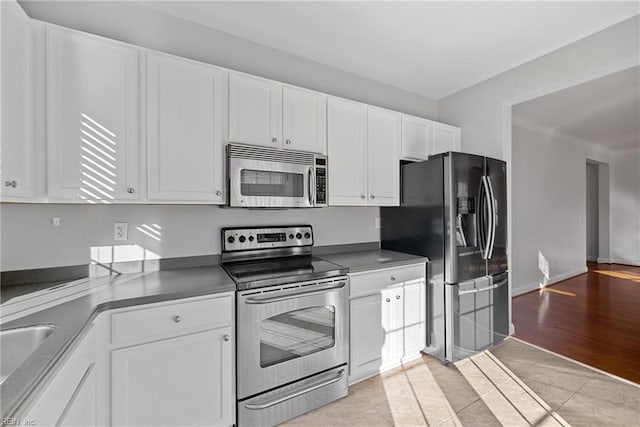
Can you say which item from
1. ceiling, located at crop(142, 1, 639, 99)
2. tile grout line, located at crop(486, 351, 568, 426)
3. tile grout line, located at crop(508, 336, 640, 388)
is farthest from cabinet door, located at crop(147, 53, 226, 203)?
tile grout line, located at crop(508, 336, 640, 388)

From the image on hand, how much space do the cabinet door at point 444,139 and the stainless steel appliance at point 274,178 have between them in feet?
4.73

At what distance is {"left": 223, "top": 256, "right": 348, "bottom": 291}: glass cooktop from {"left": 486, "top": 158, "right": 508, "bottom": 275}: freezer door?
1.52m

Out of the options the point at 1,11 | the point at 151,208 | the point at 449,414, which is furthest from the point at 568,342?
the point at 1,11

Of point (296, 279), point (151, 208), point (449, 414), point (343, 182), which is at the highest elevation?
point (343, 182)

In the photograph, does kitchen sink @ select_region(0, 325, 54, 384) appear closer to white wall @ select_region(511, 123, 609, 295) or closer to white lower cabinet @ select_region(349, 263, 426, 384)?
white lower cabinet @ select_region(349, 263, 426, 384)

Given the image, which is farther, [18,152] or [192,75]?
[192,75]

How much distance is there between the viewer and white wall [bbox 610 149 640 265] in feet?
21.8

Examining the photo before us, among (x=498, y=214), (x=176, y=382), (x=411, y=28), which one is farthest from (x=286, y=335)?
(x=411, y=28)

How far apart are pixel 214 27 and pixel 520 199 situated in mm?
4730

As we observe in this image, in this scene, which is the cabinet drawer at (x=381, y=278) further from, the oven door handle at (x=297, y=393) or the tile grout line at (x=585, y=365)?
the tile grout line at (x=585, y=365)

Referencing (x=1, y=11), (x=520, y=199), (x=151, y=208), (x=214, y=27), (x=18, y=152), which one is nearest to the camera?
(x=1, y=11)

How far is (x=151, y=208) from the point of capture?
2.03 metres

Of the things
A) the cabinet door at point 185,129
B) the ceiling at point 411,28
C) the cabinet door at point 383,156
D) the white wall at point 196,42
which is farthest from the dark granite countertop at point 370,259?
the ceiling at point 411,28

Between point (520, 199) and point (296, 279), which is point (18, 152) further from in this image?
point (520, 199)
